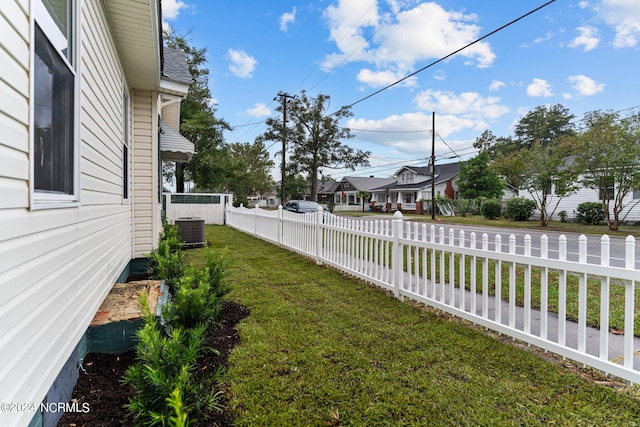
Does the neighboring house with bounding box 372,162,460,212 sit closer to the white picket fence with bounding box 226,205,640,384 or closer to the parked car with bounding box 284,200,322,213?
the parked car with bounding box 284,200,322,213

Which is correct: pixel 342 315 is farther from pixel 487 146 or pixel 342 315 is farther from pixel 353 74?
pixel 487 146

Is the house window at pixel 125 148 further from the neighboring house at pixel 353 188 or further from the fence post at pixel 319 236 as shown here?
the neighboring house at pixel 353 188

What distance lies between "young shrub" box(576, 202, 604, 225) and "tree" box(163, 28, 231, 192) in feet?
73.4

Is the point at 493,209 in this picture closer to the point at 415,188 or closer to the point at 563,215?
the point at 563,215

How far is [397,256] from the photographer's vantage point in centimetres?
458

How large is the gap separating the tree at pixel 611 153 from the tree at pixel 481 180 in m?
12.7

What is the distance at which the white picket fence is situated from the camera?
253 cm

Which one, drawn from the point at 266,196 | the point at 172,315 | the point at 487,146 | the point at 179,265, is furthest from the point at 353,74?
the point at 266,196

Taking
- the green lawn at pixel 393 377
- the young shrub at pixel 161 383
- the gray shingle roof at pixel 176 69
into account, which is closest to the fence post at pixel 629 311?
the green lawn at pixel 393 377

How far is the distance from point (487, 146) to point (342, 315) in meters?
49.1

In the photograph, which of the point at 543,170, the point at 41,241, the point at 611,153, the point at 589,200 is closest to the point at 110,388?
the point at 41,241

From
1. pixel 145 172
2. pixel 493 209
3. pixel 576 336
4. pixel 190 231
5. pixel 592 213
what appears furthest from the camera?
pixel 493 209

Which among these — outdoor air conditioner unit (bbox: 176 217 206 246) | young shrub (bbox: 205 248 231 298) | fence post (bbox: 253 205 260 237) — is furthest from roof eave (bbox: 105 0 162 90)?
fence post (bbox: 253 205 260 237)

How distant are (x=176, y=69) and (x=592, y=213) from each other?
21.8m
